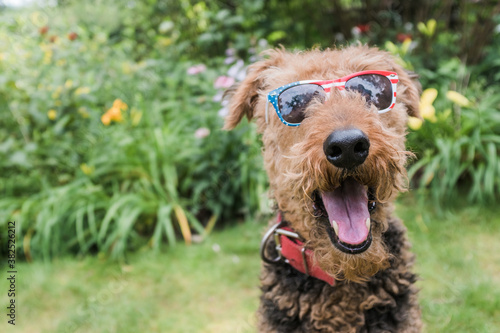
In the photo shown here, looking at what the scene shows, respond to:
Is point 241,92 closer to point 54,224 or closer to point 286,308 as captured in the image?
point 286,308

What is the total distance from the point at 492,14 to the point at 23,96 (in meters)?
5.72

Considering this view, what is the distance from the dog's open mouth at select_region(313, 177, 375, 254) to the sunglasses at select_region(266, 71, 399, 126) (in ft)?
1.22

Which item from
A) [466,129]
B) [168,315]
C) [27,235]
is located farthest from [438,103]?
[27,235]

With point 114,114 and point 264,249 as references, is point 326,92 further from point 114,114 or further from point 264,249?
point 114,114

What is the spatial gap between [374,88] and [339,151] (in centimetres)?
50

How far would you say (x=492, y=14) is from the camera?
4480mm

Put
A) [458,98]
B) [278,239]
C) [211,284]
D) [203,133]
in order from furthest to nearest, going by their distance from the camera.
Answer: [203,133], [458,98], [211,284], [278,239]

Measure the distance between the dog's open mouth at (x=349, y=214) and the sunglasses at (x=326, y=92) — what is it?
0.37m

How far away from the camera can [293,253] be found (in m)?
1.70

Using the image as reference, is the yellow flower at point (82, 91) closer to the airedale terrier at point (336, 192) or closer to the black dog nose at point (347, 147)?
the airedale terrier at point (336, 192)

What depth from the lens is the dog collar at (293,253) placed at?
165 cm

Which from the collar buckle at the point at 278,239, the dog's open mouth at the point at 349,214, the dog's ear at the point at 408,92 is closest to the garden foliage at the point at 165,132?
the dog's ear at the point at 408,92

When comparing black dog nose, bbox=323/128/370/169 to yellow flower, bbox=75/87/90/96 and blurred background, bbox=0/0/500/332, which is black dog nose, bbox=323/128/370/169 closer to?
blurred background, bbox=0/0/500/332

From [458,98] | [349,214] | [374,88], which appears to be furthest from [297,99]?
[458,98]
